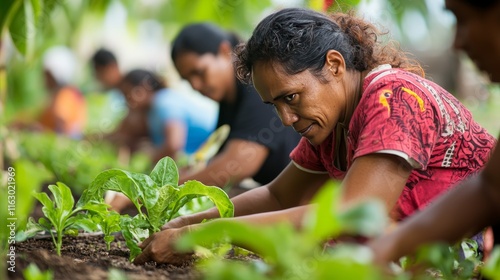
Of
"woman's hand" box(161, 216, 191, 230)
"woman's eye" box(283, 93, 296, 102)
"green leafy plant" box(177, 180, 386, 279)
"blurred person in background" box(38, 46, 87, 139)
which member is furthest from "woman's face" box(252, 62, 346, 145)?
"blurred person in background" box(38, 46, 87, 139)

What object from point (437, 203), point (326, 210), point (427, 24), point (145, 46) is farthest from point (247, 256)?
point (145, 46)

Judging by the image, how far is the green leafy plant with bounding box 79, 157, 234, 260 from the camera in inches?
89.9

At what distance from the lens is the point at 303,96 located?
2.36 m

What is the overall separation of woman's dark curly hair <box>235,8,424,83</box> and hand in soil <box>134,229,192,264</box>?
1.94 feet

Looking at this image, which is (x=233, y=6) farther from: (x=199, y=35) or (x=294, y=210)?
(x=294, y=210)

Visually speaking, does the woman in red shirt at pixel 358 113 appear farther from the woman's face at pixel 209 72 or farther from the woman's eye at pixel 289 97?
the woman's face at pixel 209 72

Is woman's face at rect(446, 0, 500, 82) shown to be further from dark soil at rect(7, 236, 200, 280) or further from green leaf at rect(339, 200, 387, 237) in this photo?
dark soil at rect(7, 236, 200, 280)

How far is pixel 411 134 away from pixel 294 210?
37 centimetres

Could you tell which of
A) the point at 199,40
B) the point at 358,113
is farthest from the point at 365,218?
the point at 199,40

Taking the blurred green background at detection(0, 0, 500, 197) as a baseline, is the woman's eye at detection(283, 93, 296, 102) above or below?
above

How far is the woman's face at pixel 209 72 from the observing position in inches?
177

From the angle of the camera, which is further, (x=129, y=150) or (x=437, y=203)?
(x=129, y=150)

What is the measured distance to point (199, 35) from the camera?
4586 mm

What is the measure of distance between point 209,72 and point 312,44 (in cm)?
218
